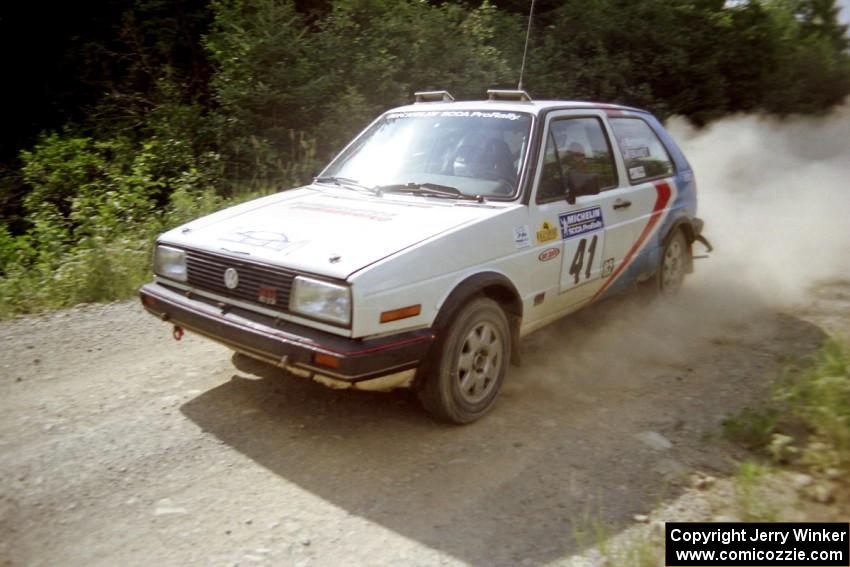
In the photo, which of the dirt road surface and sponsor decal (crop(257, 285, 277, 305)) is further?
sponsor decal (crop(257, 285, 277, 305))

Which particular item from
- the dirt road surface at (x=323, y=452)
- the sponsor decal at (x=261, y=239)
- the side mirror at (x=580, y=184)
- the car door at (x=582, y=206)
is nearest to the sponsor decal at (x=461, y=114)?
the car door at (x=582, y=206)

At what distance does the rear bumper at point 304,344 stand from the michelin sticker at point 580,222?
1.43 m

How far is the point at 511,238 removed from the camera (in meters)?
4.32

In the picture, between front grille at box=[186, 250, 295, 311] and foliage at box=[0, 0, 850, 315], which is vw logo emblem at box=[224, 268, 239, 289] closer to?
front grille at box=[186, 250, 295, 311]

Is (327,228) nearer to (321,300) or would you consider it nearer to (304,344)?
(321,300)

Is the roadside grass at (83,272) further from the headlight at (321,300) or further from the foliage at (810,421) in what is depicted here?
the foliage at (810,421)

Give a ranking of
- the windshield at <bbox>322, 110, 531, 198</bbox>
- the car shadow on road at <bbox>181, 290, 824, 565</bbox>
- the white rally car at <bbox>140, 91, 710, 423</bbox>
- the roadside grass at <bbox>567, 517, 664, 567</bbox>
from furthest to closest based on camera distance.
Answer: the windshield at <bbox>322, 110, 531, 198</bbox> < the white rally car at <bbox>140, 91, 710, 423</bbox> < the car shadow on road at <bbox>181, 290, 824, 565</bbox> < the roadside grass at <bbox>567, 517, 664, 567</bbox>

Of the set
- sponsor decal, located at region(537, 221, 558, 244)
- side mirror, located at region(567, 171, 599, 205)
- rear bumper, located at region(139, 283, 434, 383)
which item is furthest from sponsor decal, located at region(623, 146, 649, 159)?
rear bumper, located at region(139, 283, 434, 383)

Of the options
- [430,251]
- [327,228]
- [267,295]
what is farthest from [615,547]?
[327,228]

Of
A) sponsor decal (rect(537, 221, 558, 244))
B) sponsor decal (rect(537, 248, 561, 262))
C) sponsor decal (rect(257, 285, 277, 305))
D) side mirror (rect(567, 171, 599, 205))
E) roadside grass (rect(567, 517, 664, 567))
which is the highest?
side mirror (rect(567, 171, 599, 205))

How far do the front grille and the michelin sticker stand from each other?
1.90 m

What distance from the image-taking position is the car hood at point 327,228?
12.3 feet

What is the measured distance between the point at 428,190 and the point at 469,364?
3.79 ft

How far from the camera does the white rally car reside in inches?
144
